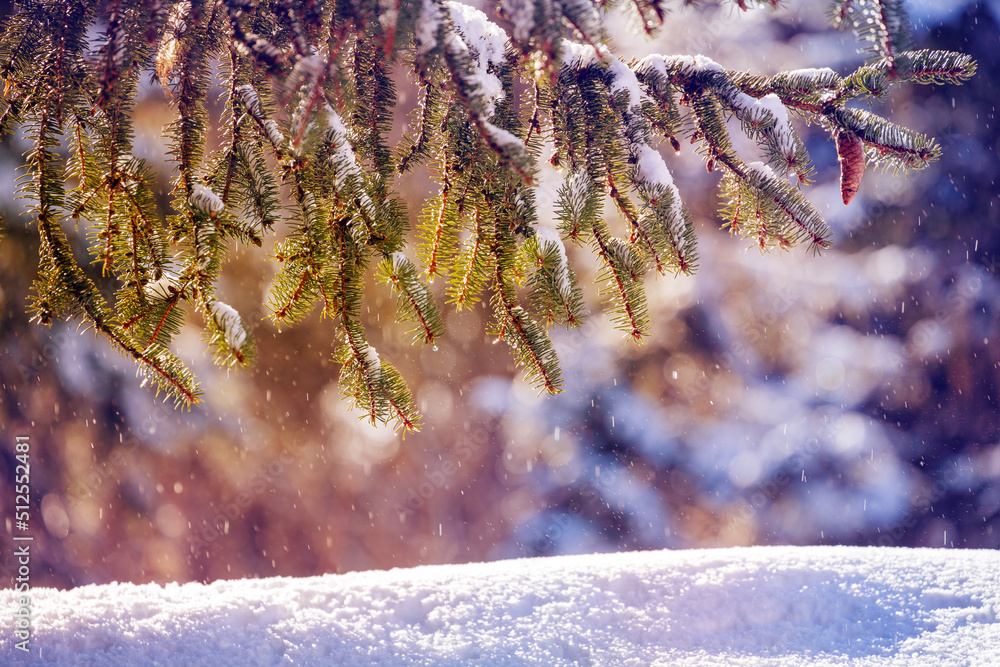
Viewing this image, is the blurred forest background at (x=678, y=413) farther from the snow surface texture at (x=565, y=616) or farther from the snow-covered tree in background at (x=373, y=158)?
the snow-covered tree in background at (x=373, y=158)

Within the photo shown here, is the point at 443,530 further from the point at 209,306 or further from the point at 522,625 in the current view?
the point at 209,306

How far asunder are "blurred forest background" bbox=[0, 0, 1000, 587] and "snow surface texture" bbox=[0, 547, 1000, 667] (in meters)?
4.95

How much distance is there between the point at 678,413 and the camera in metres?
8.21

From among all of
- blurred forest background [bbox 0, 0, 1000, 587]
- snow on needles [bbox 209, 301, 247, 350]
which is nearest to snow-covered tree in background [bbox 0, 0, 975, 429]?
snow on needles [bbox 209, 301, 247, 350]

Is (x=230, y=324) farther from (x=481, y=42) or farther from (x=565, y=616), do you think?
(x=565, y=616)

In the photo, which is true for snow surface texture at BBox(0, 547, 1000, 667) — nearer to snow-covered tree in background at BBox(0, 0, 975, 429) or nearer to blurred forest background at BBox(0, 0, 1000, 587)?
snow-covered tree in background at BBox(0, 0, 975, 429)

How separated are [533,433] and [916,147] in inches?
290

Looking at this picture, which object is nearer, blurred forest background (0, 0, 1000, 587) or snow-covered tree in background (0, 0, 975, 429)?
snow-covered tree in background (0, 0, 975, 429)

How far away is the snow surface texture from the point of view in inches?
66.2

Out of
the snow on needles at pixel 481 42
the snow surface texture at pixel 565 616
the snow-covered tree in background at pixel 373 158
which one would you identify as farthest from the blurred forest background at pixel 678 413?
the snow on needles at pixel 481 42

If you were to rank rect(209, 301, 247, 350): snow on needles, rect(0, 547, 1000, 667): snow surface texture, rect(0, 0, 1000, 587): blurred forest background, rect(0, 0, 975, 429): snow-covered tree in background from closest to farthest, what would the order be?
rect(209, 301, 247, 350): snow on needles
rect(0, 0, 975, 429): snow-covered tree in background
rect(0, 547, 1000, 667): snow surface texture
rect(0, 0, 1000, 587): blurred forest background

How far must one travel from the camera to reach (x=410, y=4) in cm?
133

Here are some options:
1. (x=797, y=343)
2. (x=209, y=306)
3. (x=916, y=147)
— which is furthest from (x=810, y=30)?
(x=209, y=306)

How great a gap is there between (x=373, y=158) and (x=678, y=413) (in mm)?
7274
